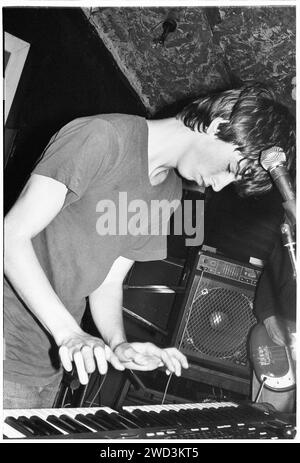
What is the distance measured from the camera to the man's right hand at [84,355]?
749mm

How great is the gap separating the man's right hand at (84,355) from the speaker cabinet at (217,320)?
113 centimetres

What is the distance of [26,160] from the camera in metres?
1.92

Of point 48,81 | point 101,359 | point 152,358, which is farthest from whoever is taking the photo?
point 48,81

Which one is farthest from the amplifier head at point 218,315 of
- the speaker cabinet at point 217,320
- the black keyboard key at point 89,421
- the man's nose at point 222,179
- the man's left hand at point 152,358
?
the black keyboard key at point 89,421

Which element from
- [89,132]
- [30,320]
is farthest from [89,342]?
[89,132]

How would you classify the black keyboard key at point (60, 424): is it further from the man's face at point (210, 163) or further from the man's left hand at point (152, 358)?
the man's face at point (210, 163)

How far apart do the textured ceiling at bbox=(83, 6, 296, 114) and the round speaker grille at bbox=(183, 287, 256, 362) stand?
85cm

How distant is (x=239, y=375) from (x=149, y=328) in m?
0.43

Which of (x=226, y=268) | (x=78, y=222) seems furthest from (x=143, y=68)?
(x=78, y=222)

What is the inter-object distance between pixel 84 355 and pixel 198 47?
194 cm

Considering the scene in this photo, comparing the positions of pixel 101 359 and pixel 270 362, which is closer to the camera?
pixel 101 359

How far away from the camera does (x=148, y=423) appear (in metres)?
0.92

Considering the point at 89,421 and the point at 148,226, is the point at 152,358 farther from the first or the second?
the point at 148,226
